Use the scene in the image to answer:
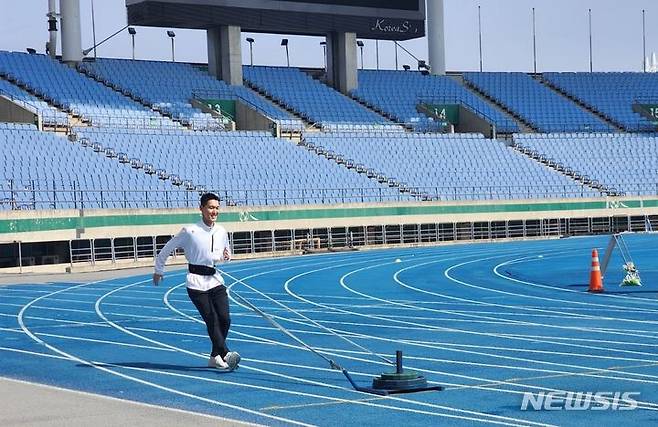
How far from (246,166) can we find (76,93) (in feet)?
26.4

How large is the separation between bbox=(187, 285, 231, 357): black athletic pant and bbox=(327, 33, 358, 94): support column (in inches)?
1805

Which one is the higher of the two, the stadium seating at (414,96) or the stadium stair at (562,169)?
the stadium seating at (414,96)

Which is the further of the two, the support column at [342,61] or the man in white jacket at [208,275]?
the support column at [342,61]

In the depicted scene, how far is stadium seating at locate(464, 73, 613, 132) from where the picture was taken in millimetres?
60469

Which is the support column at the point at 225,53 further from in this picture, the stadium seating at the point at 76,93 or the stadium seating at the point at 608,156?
the stadium seating at the point at 608,156

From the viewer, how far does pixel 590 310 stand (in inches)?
698

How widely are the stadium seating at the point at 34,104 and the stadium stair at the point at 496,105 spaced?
23.7 metres

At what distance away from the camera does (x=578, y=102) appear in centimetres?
6406

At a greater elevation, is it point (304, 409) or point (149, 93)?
point (149, 93)

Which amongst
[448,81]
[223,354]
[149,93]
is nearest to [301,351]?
[223,354]

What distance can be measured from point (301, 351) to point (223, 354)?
1.56 m

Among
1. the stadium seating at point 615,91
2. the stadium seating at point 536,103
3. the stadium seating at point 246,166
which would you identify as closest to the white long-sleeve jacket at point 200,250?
the stadium seating at point 246,166

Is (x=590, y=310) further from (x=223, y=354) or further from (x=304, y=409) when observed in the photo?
(x=304, y=409)

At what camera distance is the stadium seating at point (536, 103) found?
6047cm
